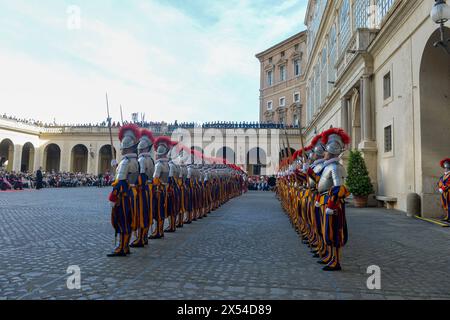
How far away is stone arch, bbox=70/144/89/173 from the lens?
44.8 metres

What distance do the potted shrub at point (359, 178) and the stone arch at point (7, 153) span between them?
34.8 metres

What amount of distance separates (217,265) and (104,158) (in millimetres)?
42039

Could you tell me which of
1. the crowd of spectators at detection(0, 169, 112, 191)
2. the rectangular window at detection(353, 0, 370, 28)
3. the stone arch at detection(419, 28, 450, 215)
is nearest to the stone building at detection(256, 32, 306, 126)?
the crowd of spectators at detection(0, 169, 112, 191)

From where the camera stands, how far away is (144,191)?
6.43m

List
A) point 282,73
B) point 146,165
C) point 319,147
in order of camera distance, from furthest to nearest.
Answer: point 282,73
point 146,165
point 319,147

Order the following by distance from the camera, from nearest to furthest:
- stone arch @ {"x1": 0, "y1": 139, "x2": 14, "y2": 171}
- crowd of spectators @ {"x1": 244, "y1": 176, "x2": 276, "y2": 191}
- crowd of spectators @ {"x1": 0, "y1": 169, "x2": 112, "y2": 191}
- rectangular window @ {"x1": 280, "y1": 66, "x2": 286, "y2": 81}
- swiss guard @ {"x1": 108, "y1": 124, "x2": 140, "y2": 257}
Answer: swiss guard @ {"x1": 108, "y1": 124, "x2": 140, "y2": 257} → crowd of spectators @ {"x1": 0, "y1": 169, "x2": 112, "y2": 191} → crowd of spectators @ {"x1": 244, "y1": 176, "x2": 276, "y2": 191} → stone arch @ {"x1": 0, "y1": 139, "x2": 14, "y2": 171} → rectangular window @ {"x1": 280, "y1": 66, "x2": 286, "y2": 81}

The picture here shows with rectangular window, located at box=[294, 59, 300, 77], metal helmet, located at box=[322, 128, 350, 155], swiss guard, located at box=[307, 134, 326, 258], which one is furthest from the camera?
rectangular window, located at box=[294, 59, 300, 77]

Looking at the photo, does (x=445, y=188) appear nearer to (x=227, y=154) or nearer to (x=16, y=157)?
(x=227, y=154)

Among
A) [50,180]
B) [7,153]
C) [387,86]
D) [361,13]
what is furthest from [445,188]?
[7,153]

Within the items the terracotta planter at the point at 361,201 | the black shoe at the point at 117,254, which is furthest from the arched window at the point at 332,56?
the black shoe at the point at 117,254

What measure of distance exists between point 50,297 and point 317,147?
16.3 feet

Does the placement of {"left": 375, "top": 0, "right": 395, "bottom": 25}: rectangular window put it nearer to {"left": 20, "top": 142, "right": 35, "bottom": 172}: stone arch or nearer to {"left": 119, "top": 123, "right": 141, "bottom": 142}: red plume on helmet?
{"left": 119, "top": 123, "right": 141, "bottom": 142}: red plume on helmet

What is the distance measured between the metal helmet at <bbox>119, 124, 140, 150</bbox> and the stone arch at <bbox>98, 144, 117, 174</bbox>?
37911 millimetres

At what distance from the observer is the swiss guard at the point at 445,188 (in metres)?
10.3
